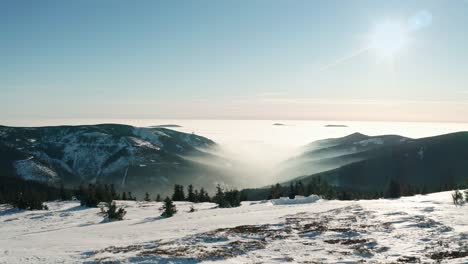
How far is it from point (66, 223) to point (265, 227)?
2851 cm

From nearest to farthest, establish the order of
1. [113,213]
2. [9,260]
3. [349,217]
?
[9,260]
[349,217]
[113,213]

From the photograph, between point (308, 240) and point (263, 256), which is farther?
point (308, 240)

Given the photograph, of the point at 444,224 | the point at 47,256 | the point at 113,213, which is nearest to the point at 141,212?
the point at 113,213

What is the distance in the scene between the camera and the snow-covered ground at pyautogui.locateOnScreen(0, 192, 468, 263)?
20516 mm

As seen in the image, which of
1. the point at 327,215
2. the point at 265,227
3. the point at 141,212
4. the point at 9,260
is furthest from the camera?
the point at 141,212

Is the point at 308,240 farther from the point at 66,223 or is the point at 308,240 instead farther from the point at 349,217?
the point at 66,223

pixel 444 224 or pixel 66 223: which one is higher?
pixel 444 224

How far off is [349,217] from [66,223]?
34.1m

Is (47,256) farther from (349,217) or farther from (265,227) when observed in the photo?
(349,217)

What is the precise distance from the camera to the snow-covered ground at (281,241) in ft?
67.3

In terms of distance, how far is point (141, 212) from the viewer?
181ft

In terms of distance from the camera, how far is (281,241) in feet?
82.2

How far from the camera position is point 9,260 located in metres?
20.4

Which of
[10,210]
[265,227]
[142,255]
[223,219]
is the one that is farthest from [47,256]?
[10,210]
